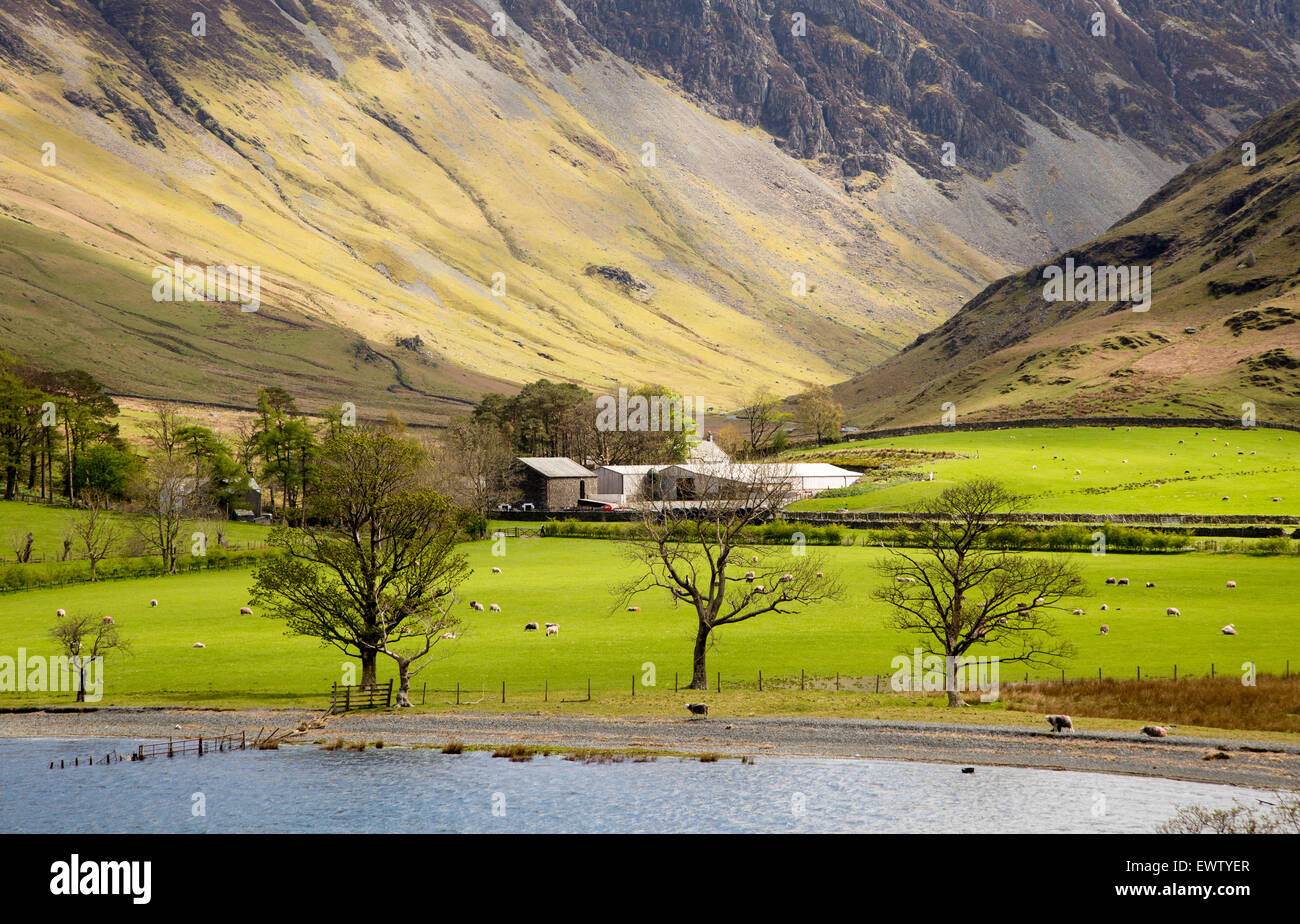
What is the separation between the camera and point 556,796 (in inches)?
1511

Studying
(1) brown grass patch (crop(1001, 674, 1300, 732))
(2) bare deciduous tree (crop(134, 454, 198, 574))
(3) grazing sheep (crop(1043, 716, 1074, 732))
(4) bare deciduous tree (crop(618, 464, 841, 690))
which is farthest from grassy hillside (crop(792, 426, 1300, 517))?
(2) bare deciduous tree (crop(134, 454, 198, 574))

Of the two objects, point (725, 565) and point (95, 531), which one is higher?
point (95, 531)

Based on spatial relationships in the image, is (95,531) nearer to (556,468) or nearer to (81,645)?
(81,645)

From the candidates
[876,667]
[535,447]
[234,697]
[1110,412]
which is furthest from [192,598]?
[1110,412]

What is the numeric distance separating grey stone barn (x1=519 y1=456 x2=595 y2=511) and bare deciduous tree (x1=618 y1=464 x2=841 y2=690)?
104ft

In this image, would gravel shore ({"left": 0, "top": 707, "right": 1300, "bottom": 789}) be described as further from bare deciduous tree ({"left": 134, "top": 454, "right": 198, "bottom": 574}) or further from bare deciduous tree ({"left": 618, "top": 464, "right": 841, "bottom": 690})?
bare deciduous tree ({"left": 134, "top": 454, "right": 198, "bottom": 574})

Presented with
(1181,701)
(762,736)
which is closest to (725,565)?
(762,736)

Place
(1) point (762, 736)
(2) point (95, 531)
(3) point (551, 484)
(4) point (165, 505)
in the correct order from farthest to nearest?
(3) point (551, 484) < (2) point (95, 531) < (4) point (165, 505) < (1) point (762, 736)

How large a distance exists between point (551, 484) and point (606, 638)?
260 ft

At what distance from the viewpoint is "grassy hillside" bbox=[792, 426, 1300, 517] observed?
109m

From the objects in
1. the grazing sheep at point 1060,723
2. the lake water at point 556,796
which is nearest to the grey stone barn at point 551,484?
the lake water at point 556,796
